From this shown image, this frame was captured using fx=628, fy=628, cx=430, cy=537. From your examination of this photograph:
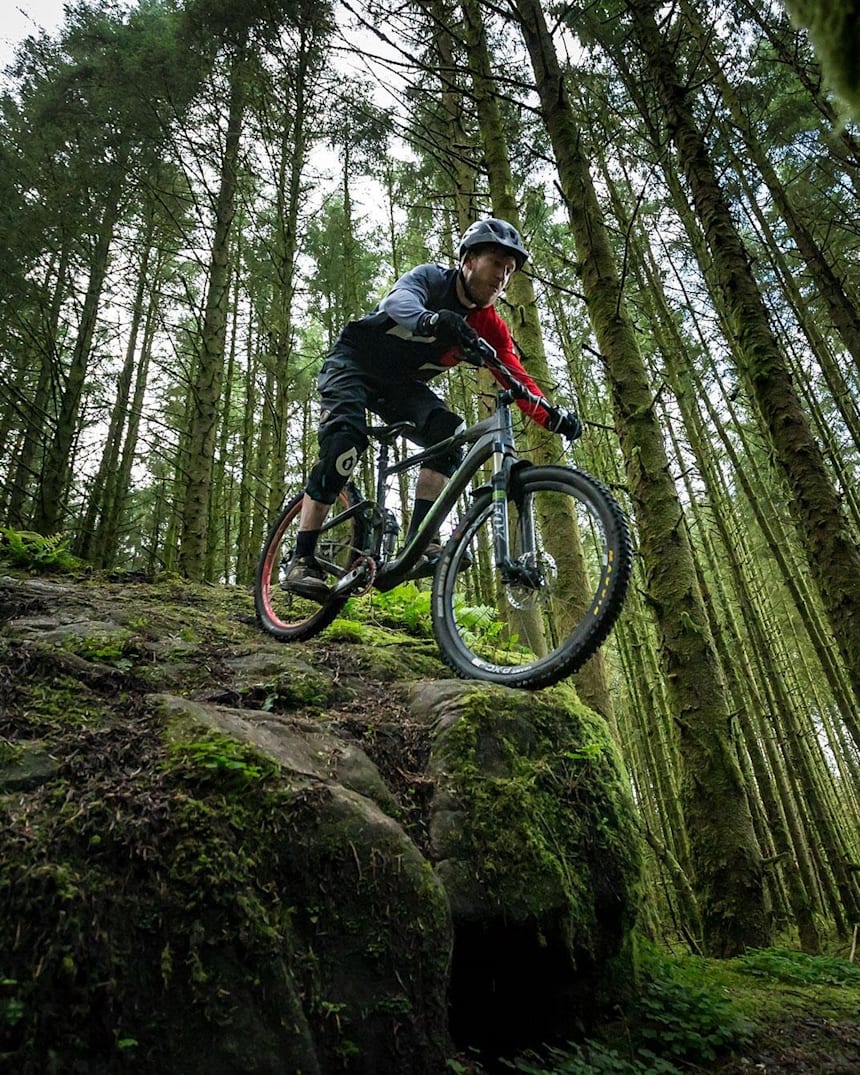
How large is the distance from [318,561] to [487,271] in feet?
6.60

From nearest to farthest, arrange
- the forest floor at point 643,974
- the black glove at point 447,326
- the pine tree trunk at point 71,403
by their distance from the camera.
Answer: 1. the forest floor at point 643,974
2. the black glove at point 447,326
3. the pine tree trunk at point 71,403

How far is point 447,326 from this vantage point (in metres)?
3.15

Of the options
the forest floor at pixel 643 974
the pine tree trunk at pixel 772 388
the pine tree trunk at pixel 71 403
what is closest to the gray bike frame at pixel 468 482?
the forest floor at pixel 643 974

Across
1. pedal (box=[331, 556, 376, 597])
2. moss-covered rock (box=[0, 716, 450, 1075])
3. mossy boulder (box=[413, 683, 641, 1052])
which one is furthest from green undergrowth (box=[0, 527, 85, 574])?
mossy boulder (box=[413, 683, 641, 1052])

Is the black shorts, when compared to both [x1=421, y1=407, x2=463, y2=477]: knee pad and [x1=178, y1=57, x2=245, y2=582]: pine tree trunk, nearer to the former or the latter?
[x1=421, y1=407, x2=463, y2=477]: knee pad

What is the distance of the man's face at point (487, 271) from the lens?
136 inches

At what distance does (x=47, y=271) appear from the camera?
13.0 metres

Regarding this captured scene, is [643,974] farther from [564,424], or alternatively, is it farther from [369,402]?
[369,402]

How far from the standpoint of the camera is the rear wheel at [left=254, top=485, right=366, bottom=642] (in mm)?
3998

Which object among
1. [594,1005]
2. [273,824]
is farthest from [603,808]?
[273,824]

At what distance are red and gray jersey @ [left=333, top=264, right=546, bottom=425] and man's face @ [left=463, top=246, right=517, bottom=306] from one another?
0.11 metres

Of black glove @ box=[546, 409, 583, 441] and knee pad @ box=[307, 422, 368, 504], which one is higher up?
knee pad @ box=[307, 422, 368, 504]

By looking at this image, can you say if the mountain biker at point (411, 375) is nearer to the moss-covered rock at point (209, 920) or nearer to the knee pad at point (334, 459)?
the knee pad at point (334, 459)

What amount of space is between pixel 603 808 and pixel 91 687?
2265 millimetres
